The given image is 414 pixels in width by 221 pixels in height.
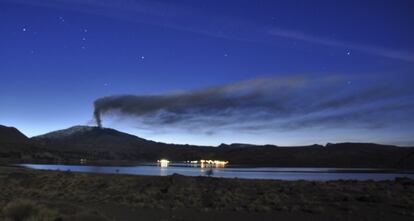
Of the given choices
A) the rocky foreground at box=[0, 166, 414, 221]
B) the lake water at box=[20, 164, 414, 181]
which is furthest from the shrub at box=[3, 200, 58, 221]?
the lake water at box=[20, 164, 414, 181]

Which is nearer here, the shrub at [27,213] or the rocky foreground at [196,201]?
the shrub at [27,213]

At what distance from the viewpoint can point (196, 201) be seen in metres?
32.4

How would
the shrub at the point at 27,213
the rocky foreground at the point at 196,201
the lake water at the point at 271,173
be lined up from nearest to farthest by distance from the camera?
1. the shrub at the point at 27,213
2. the rocky foreground at the point at 196,201
3. the lake water at the point at 271,173

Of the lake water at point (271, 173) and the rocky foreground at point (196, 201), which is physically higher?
the lake water at point (271, 173)

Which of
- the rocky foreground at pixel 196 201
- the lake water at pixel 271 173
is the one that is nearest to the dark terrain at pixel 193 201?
the rocky foreground at pixel 196 201

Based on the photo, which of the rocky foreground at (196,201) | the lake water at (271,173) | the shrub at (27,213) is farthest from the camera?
the lake water at (271,173)

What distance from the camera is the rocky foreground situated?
82.4 feet

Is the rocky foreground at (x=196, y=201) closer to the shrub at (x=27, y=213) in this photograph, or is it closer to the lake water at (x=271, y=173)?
the shrub at (x=27, y=213)

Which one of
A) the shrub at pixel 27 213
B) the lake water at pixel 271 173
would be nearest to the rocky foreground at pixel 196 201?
the shrub at pixel 27 213

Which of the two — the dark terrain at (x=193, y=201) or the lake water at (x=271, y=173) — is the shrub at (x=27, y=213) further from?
the lake water at (x=271, y=173)

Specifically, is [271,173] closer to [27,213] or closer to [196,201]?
[196,201]

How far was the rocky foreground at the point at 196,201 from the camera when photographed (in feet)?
82.4

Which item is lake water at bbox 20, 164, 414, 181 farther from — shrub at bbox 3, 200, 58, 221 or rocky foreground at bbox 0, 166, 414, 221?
shrub at bbox 3, 200, 58, 221

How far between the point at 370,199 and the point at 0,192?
1003 inches
